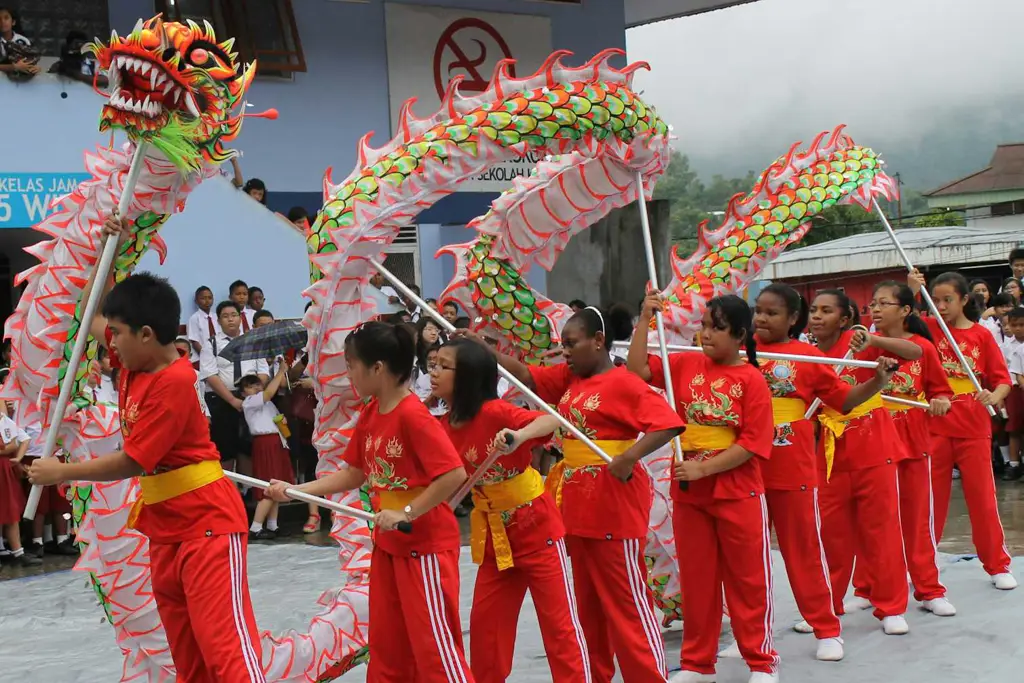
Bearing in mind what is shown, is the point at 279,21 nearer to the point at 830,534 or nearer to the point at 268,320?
the point at 268,320

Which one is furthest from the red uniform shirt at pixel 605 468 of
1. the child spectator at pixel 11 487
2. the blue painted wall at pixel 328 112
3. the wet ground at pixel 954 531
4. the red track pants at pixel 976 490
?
the blue painted wall at pixel 328 112

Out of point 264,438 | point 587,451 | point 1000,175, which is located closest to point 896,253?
point 264,438

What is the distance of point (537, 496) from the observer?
3965 mm

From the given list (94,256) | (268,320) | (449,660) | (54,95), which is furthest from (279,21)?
(449,660)

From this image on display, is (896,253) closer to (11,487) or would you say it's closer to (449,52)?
(449,52)

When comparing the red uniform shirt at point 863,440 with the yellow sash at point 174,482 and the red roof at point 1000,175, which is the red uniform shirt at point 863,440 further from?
the red roof at point 1000,175

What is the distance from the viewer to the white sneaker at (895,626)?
5.10 meters

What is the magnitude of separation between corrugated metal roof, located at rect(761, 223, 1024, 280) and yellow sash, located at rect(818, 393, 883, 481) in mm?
16056

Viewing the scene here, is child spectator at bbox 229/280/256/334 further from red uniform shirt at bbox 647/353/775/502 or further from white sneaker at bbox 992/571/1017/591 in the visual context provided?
white sneaker at bbox 992/571/1017/591

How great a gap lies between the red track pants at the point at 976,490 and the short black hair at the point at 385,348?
3.20 metres

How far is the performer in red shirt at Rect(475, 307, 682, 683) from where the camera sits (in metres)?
4.06

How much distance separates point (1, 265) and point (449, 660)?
895 centimetres

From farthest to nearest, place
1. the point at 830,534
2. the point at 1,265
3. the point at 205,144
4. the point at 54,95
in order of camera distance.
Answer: the point at 1,265 < the point at 54,95 < the point at 830,534 < the point at 205,144

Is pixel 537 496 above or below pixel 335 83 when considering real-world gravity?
below
